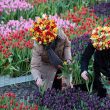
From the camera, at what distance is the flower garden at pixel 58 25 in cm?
554

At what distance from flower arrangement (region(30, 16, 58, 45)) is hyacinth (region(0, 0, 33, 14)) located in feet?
14.8

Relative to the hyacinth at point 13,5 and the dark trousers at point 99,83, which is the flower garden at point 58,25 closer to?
the hyacinth at point 13,5

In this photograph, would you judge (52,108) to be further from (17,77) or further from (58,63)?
(17,77)

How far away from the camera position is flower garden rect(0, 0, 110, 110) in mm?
5539

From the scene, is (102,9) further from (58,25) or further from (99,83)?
(99,83)

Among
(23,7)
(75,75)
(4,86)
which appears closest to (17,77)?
(4,86)

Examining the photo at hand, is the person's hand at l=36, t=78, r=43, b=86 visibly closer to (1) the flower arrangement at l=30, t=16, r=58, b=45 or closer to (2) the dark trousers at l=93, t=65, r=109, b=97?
(1) the flower arrangement at l=30, t=16, r=58, b=45

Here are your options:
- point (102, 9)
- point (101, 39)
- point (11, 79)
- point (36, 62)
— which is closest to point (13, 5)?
point (102, 9)

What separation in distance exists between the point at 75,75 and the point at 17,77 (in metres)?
1.05

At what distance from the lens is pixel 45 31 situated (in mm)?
5543

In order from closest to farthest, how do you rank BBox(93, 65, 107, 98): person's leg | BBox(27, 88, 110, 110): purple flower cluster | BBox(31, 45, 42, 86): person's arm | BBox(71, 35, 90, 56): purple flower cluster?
BBox(27, 88, 110, 110): purple flower cluster
BBox(31, 45, 42, 86): person's arm
BBox(93, 65, 107, 98): person's leg
BBox(71, 35, 90, 56): purple flower cluster

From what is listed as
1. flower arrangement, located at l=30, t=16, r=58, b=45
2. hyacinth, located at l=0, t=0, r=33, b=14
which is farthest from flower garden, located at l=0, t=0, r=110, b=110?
flower arrangement, located at l=30, t=16, r=58, b=45

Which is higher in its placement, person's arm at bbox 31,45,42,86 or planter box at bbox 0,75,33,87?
person's arm at bbox 31,45,42,86

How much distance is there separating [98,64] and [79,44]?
1.91m
